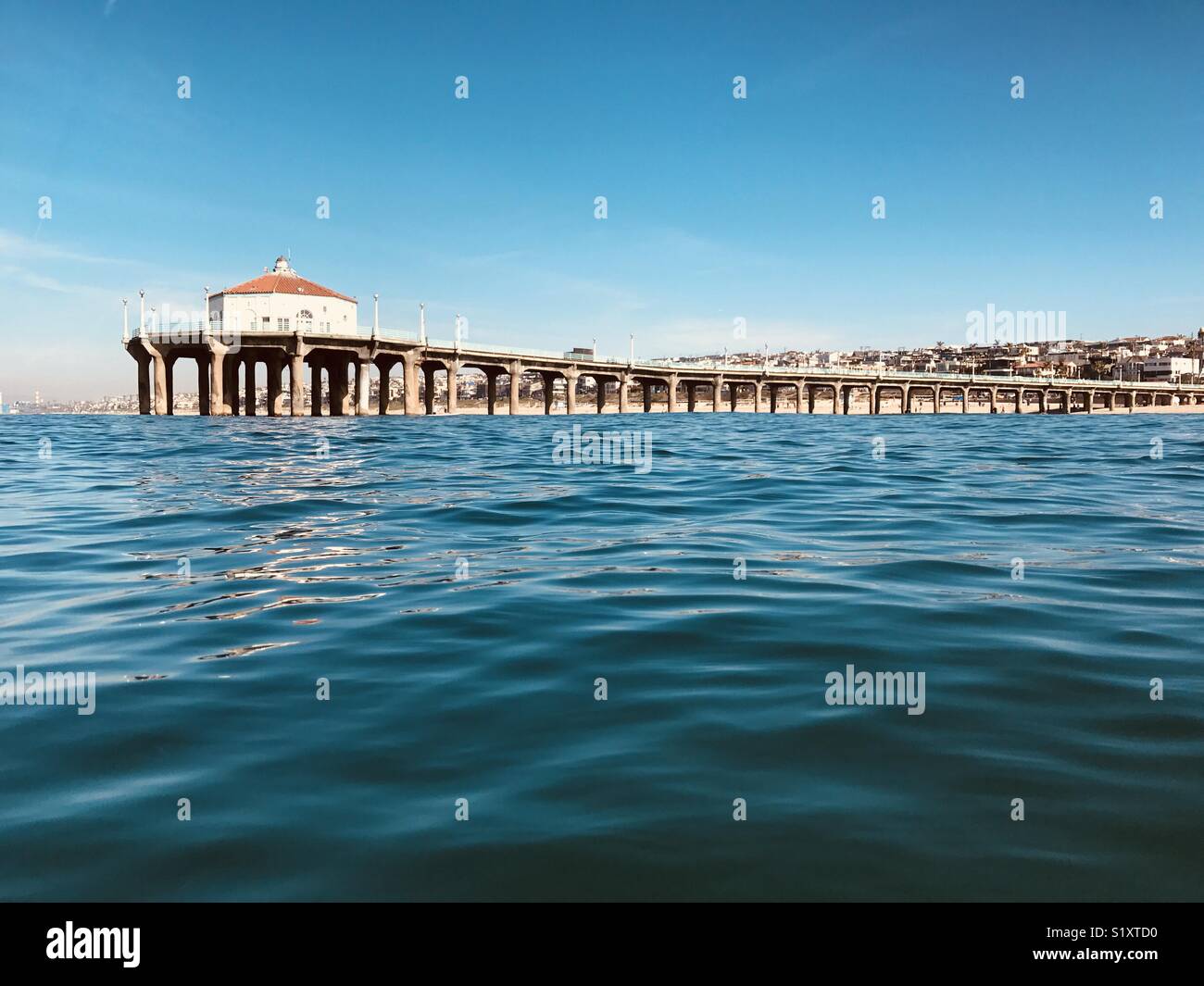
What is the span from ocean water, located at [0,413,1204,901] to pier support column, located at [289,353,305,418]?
74780 millimetres

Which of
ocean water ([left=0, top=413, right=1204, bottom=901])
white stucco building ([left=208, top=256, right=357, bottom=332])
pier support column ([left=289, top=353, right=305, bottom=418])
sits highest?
white stucco building ([left=208, top=256, right=357, bottom=332])

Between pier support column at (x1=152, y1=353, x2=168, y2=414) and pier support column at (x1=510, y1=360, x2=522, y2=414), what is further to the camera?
pier support column at (x1=510, y1=360, x2=522, y2=414)

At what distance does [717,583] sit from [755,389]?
146 metres

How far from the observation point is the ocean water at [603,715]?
3.45m

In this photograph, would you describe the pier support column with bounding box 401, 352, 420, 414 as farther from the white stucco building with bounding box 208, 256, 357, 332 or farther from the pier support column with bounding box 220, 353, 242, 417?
the pier support column with bounding box 220, 353, 242, 417

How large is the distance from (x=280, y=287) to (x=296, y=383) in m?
23.7

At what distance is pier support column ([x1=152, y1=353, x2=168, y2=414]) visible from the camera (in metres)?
88.4

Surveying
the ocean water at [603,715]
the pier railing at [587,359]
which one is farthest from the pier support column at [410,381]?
the ocean water at [603,715]

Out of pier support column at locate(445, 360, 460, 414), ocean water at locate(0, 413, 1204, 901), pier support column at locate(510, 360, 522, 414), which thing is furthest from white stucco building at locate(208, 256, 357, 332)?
ocean water at locate(0, 413, 1204, 901)

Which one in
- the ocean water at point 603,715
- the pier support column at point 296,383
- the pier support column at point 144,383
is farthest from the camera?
the pier support column at point 144,383

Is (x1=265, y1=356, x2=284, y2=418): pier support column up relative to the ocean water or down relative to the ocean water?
up

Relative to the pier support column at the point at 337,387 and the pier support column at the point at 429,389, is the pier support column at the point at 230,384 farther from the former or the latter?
the pier support column at the point at 429,389

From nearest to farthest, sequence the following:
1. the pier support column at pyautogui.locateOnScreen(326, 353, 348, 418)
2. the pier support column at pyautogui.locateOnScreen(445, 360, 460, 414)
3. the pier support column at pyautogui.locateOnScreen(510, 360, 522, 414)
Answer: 1. the pier support column at pyautogui.locateOnScreen(326, 353, 348, 418)
2. the pier support column at pyautogui.locateOnScreen(445, 360, 460, 414)
3. the pier support column at pyautogui.locateOnScreen(510, 360, 522, 414)
